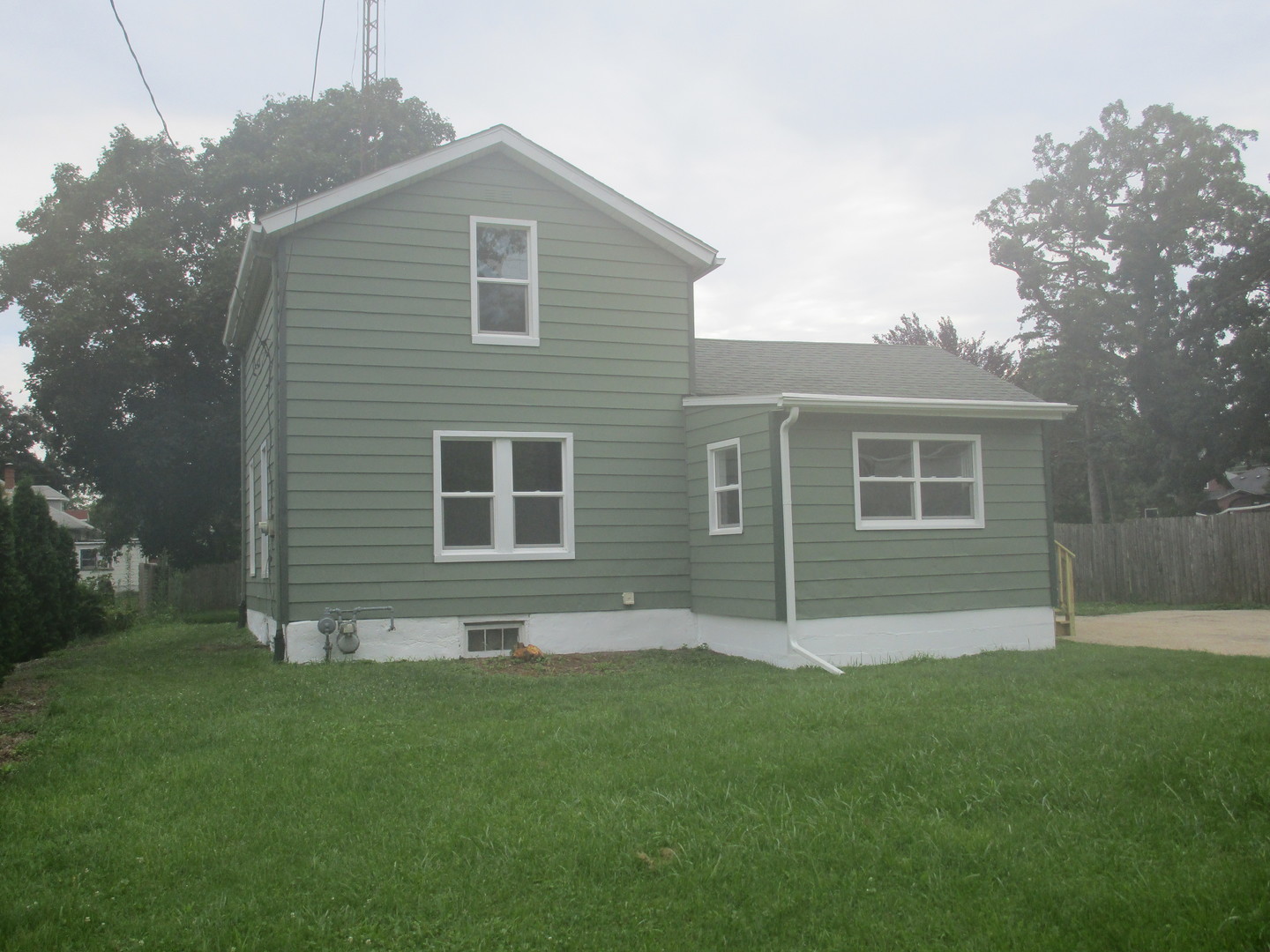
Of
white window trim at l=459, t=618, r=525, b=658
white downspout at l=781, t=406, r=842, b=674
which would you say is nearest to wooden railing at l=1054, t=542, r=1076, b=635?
white downspout at l=781, t=406, r=842, b=674

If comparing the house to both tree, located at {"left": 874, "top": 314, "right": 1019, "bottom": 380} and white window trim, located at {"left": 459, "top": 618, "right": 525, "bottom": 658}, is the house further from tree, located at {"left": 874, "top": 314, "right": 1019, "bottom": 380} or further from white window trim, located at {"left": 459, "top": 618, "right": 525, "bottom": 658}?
tree, located at {"left": 874, "top": 314, "right": 1019, "bottom": 380}

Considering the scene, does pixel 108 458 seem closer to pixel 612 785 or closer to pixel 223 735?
pixel 223 735

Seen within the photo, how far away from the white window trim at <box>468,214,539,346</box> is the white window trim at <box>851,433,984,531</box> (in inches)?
157

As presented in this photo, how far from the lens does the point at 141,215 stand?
886 inches

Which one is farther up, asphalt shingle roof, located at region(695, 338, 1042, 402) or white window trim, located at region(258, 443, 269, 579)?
asphalt shingle roof, located at region(695, 338, 1042, 402)

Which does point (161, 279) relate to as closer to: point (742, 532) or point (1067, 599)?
point (742, 532)

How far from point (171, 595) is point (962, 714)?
2294 cm

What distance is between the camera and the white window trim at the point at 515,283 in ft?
40.7

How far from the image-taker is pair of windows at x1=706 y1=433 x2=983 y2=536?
11.7 m

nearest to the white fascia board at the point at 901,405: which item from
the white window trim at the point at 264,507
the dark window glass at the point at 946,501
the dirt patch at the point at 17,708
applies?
the dark window glass at the point at 946,501

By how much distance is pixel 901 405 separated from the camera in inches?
448

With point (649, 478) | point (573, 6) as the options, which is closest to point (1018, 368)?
point (649, 478)

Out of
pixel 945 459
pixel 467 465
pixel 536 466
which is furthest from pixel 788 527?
pixel 467 465

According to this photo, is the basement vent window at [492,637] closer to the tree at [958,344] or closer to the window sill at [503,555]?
the window sill at [503,555]
